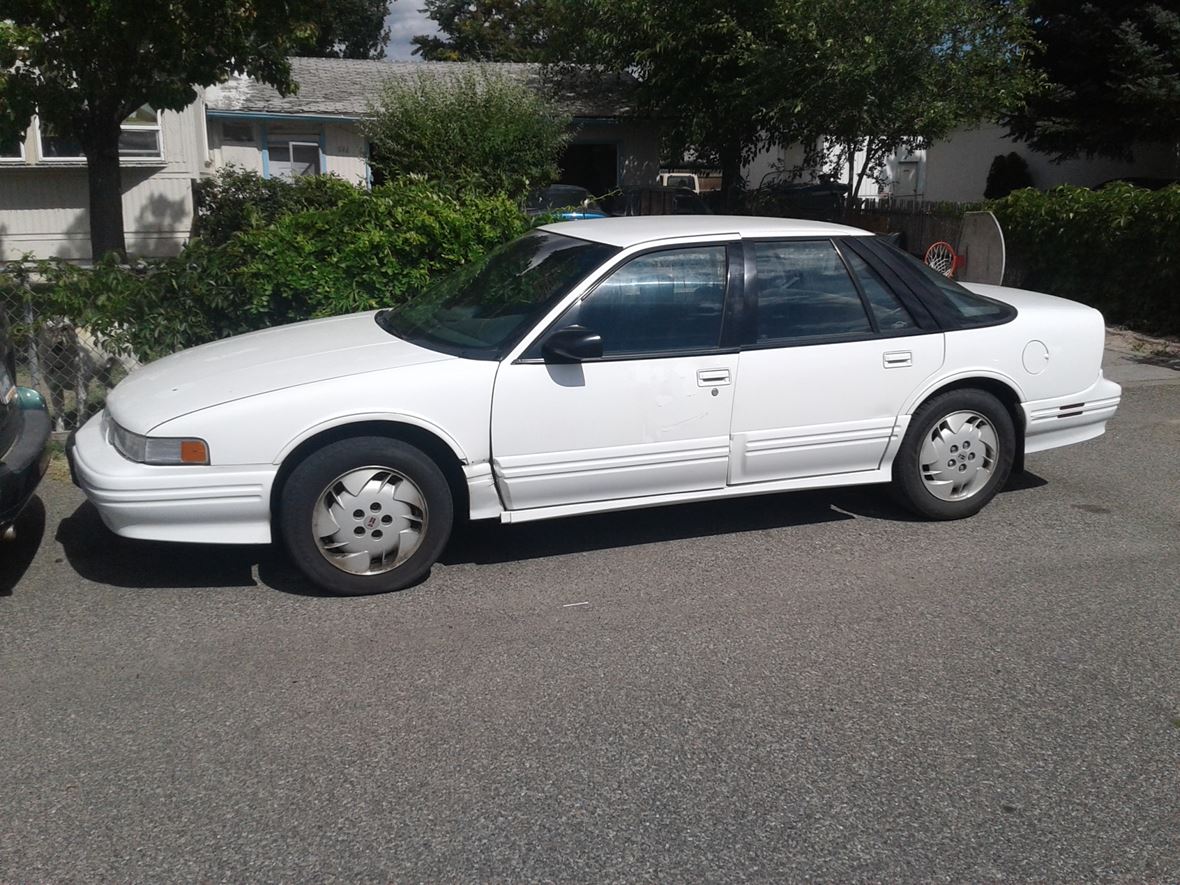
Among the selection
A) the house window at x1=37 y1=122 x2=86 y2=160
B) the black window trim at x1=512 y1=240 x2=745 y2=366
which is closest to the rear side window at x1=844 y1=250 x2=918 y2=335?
the black window trim at x1=512 y1=240 x2=745 y2=366

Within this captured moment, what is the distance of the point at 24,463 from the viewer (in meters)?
5.00

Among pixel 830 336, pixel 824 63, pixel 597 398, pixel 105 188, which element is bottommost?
pixel 597 398

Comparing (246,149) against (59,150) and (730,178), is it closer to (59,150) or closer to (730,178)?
(59,150)

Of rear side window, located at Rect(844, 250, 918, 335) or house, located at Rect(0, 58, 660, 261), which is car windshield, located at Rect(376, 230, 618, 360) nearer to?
rear side window, located at Rect(844, 250, 918, 335)

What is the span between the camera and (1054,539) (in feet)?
19.2

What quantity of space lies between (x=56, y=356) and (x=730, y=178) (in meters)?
14.9

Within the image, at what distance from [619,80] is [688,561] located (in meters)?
17.7

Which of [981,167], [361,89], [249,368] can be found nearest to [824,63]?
[361,89]

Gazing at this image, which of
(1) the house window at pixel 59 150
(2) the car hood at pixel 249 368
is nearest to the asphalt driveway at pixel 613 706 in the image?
(2) the car hood at pixel 249 368

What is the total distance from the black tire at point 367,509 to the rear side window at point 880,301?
2.35 m

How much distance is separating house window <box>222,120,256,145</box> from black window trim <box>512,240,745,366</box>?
16.6 metres

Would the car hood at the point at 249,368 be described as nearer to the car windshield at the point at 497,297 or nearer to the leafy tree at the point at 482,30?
the car windshield at the point at 497,297

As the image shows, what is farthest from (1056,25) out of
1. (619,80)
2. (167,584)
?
(167,584)

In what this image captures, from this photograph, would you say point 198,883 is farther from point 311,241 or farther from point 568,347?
point 311,241
